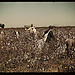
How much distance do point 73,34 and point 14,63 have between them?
4.37 meters

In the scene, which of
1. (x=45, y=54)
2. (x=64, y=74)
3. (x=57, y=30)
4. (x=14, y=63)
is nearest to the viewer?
(x=64, y=74)

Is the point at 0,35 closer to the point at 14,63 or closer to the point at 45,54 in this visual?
the point at 14,63

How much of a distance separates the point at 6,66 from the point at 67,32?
466cm

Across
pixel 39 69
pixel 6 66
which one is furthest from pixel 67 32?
pixel 6 66

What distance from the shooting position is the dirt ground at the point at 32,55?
147 inches

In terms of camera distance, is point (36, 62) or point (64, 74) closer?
point (64, 74)

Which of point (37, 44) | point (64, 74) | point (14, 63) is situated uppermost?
point (37, 44)

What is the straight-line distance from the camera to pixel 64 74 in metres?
3.31

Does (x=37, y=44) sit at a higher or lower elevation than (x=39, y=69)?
higher

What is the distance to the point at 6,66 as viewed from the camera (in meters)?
3.86

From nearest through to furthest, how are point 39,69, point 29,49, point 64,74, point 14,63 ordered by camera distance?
point 64,74, point 39,69, point 14,63, point 29,49

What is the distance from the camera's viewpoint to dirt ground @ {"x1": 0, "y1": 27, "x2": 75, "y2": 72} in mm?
3734

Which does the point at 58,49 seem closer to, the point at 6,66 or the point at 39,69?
the point at 39,69

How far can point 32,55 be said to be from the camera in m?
4.41
